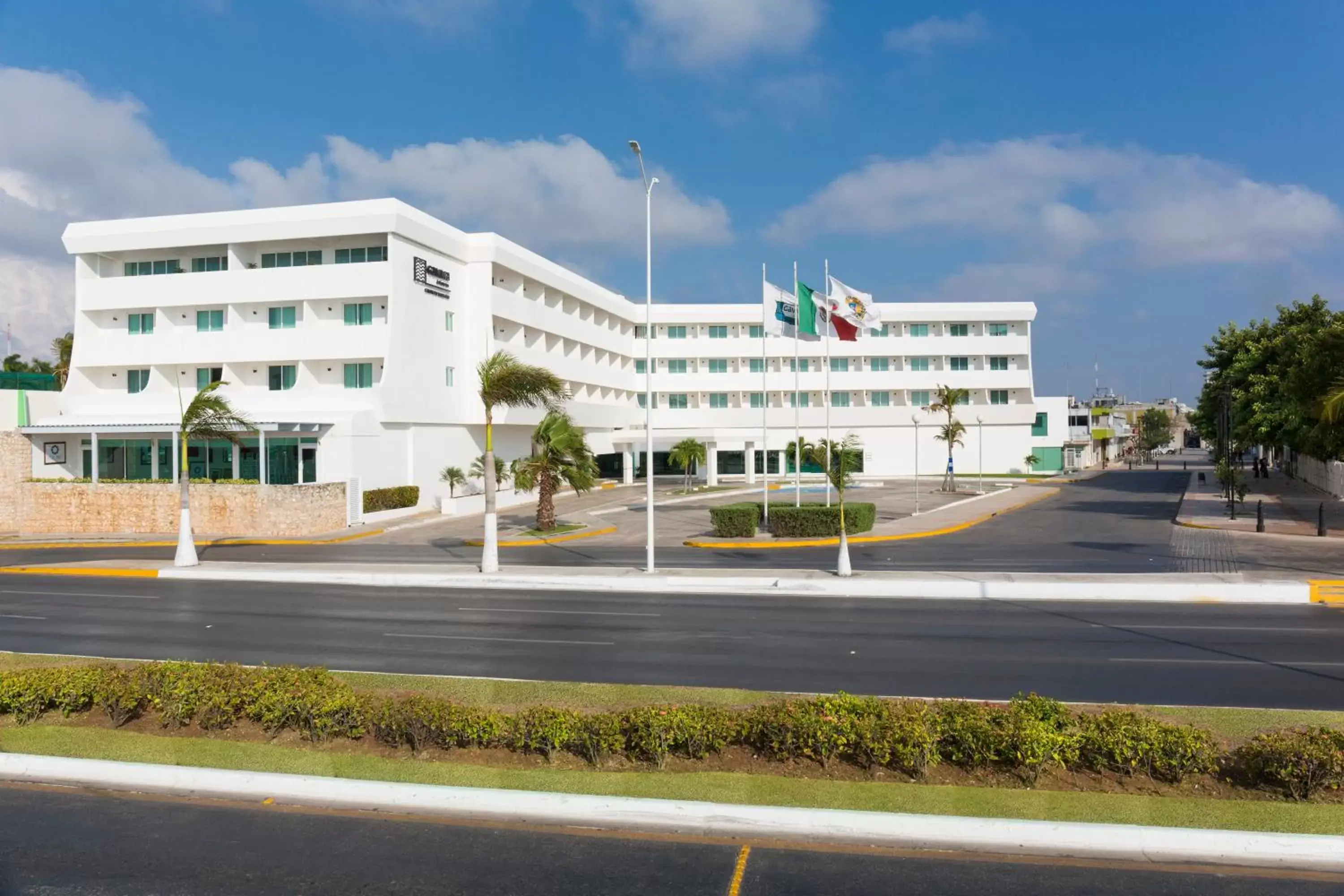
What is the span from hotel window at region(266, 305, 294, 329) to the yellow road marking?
41.8m

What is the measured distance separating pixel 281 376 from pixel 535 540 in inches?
706

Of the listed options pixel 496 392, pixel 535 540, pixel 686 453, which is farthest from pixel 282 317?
pixel 686 453

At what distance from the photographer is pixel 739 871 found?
680cm

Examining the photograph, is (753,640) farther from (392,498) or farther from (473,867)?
(392,498)

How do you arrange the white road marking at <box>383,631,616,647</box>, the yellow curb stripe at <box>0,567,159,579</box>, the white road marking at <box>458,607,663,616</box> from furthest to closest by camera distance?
the yellow curb stripe at <box>0,567,159,579</box> < the white road marking at <box>458,607,663,616</box> < the white road marking at <box>383,631,616,647</box>

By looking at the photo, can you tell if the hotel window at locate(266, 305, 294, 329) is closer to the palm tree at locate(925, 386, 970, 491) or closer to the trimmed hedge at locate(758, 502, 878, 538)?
the trimmed hedge at locate(758, 502, 878, 538)

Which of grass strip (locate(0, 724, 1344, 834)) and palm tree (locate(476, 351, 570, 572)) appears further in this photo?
palm tree (locate(476, 351, 570, 572))

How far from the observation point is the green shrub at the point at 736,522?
32.9 m

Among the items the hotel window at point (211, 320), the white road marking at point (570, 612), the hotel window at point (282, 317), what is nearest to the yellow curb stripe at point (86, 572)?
the white road marking at point (570, 612)

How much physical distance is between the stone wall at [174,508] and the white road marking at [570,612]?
1950 cm

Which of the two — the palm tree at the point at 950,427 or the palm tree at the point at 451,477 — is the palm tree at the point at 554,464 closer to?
the palm tree at the point at 451,477

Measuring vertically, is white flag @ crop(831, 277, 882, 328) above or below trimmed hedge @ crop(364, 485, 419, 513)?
above

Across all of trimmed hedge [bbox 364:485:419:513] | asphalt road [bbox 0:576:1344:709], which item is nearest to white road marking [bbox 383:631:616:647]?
asphalt road [bbox 0:576:1344:709]

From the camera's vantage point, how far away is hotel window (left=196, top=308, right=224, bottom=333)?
44.9 meters
